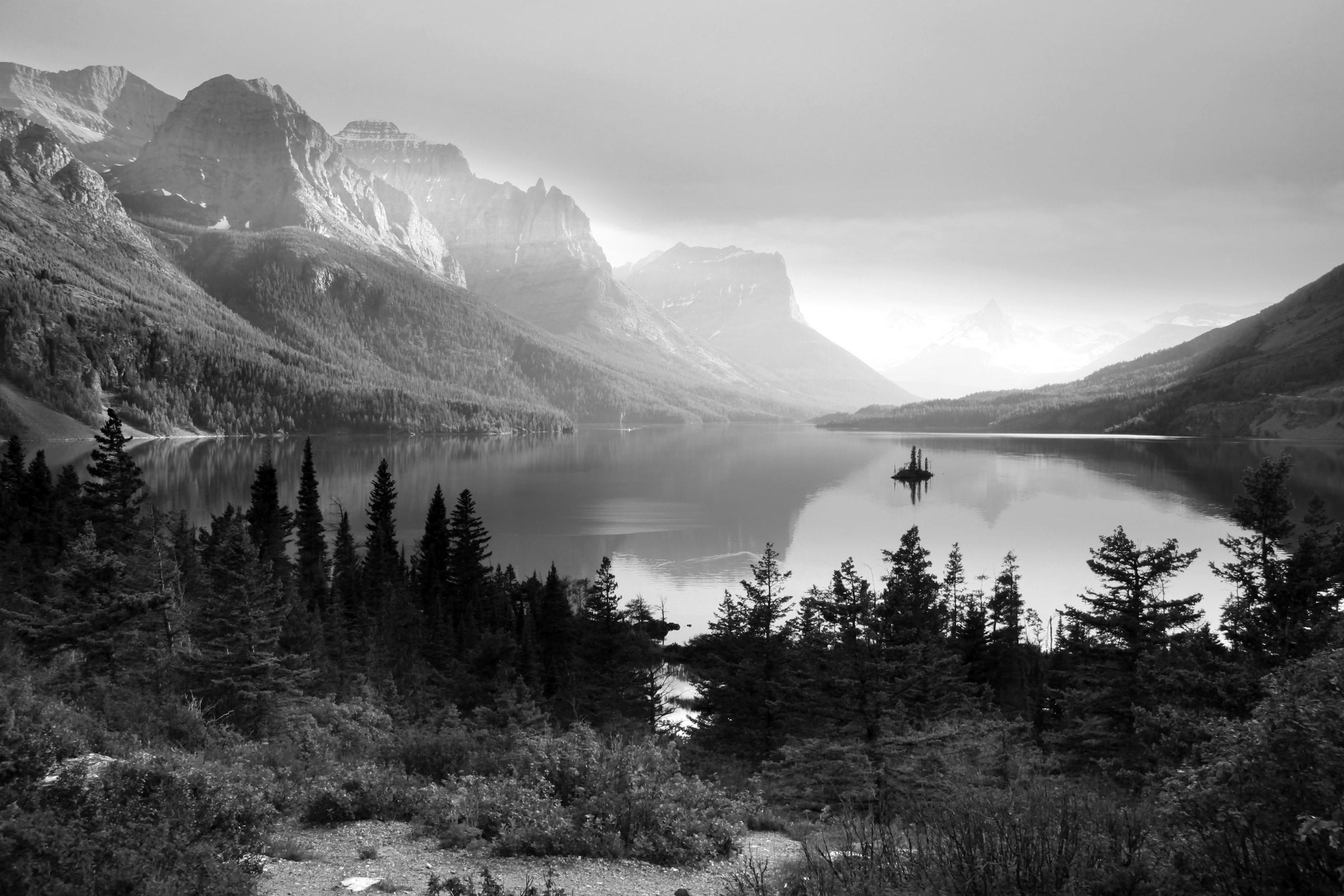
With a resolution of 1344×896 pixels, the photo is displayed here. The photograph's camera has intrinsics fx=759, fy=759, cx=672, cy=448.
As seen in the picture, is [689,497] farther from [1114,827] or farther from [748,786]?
[1114,827]

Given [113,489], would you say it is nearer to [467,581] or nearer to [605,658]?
[467,581]

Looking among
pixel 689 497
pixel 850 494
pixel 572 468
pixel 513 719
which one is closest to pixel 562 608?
pixel 513 719

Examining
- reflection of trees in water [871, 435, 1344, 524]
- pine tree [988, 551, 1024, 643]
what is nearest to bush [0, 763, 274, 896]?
pine tree [988, 551, 1024, 643]

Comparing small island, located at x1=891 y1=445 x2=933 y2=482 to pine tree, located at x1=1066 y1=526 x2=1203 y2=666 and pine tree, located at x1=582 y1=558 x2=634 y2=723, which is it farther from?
pine tree, located at x1=1066 y1=526 x2=1203 y2=666

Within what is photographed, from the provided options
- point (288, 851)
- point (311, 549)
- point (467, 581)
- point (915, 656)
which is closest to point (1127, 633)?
point (915, 656)

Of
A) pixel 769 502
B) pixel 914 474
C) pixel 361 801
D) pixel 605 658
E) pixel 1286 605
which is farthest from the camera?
pixel 914 474

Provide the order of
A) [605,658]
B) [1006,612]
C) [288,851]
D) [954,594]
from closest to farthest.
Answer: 1. [288,851]
2. [605,658]
3. [1006,612]
4. [954,594]

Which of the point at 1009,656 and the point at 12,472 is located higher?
the point at 12,472

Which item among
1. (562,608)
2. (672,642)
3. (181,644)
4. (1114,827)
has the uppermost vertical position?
(1114,827)
